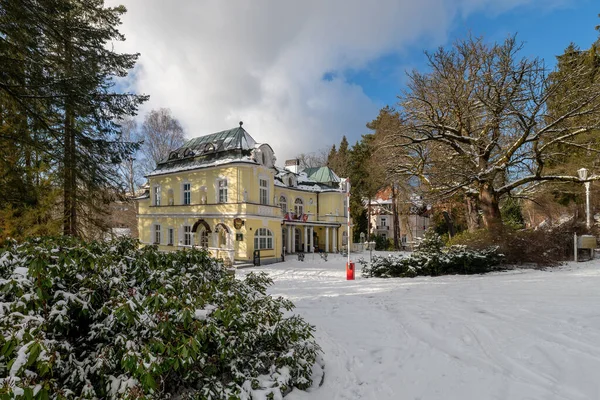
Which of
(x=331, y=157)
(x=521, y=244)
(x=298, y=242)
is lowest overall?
(x=298, y=242)

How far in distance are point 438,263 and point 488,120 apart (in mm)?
7496

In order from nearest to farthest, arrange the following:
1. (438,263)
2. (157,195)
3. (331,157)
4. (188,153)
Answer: (438,263), (188,153), (157,195), (331,157)

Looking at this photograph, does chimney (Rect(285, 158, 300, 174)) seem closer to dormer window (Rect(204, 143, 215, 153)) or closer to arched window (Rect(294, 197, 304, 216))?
arched window (Rect(294, 197, 304, 216))

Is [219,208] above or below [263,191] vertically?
below

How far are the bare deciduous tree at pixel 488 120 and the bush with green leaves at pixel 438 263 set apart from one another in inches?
75.1

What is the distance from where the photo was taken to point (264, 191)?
2220cm

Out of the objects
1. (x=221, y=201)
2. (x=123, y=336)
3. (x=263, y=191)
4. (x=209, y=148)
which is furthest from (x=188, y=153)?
(x=123, y=336)

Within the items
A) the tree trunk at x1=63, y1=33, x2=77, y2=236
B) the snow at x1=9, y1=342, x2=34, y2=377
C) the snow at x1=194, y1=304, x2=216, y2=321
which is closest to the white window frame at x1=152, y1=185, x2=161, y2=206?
the tree trunk at x1=63, y1=33, x2=77, y2=236

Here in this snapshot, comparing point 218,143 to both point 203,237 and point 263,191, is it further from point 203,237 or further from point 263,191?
point 203,237

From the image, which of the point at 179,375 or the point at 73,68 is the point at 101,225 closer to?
the point at 73,68

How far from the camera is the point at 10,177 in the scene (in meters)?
7.72

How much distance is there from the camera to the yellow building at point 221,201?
20.4 metres

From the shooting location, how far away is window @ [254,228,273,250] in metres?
20.8

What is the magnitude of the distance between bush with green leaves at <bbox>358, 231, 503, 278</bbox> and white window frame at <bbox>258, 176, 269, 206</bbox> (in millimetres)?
11401
